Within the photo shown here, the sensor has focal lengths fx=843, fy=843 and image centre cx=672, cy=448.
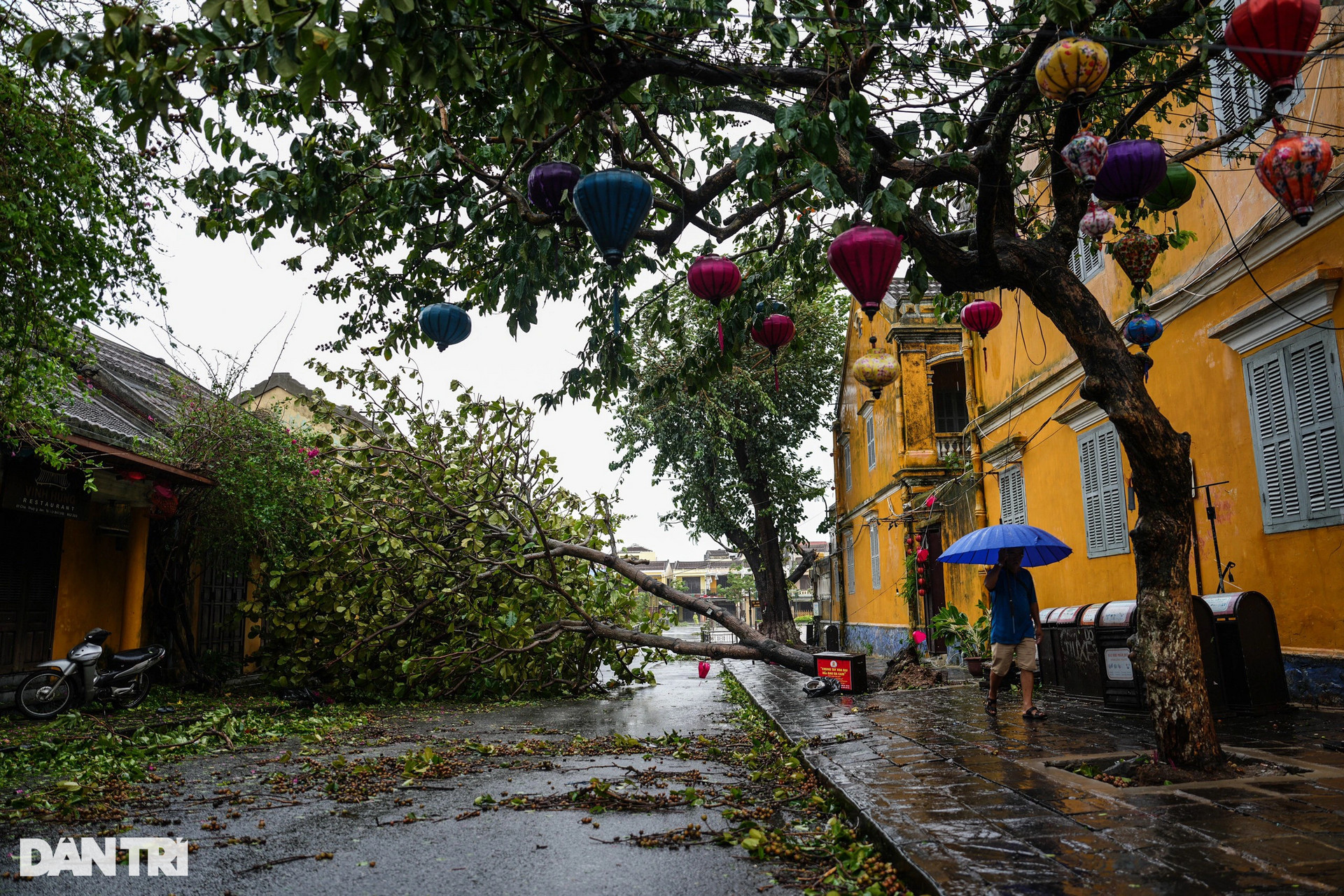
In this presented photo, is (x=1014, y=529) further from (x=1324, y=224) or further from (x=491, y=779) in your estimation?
(x=491, y=779)

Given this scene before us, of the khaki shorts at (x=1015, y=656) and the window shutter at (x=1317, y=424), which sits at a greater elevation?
the window shutter at (x=1317, y=424)

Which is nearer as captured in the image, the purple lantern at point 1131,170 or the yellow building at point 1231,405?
the purple lantern at point 1131,170

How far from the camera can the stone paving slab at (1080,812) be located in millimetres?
3191

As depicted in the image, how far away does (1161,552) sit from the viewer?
5.14 meters

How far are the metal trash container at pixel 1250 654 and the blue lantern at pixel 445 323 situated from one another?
6.92 meters

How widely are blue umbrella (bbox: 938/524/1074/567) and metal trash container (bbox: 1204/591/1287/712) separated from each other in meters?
1.69

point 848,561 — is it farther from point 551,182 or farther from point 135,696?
point 551,182

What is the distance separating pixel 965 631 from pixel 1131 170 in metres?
9.84

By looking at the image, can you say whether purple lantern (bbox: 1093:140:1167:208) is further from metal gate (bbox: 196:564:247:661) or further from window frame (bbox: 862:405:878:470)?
window frame (bbox: 862:405:878:470)

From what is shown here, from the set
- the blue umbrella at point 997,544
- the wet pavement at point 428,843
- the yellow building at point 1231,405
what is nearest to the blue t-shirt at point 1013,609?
the blue umbrella at point 997,544

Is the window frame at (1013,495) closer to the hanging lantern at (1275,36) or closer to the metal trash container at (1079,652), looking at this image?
the metal trash container at (1079,652)

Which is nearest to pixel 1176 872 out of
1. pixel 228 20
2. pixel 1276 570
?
pixel 228 20

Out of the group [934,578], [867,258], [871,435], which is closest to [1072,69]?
[867,258]

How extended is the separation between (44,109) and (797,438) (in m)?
20.6
